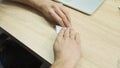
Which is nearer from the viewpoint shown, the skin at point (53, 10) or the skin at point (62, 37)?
the skin at point (62, 37)

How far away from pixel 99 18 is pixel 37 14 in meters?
0.30

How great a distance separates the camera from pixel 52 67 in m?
0.79

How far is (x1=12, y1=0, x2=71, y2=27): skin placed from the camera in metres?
0.93

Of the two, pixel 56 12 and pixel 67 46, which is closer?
pixel 67 46

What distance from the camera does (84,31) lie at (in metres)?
0.91

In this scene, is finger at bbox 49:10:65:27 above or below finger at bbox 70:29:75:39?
above

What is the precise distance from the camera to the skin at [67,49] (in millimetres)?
793

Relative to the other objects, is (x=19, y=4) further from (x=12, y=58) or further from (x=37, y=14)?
(x=12, y=58)

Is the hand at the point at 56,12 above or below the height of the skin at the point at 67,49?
above

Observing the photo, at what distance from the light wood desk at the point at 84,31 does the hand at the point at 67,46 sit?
23mm

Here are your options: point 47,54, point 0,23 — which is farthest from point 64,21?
point 0,23

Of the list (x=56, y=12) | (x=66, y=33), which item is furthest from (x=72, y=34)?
(x=56, y=12)

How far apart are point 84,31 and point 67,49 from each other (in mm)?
131

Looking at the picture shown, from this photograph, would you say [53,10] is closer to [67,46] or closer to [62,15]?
[62,15]
